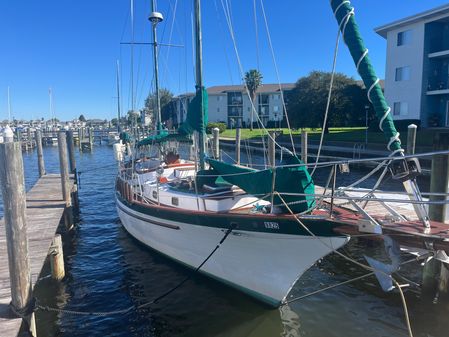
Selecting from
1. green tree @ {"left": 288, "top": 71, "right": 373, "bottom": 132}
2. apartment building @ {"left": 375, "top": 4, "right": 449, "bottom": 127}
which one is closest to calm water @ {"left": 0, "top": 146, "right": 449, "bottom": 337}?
apartment building @ {"left": 375, "top": 4, "right": 449, "bottom": 127}

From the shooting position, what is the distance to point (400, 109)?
35531 mm

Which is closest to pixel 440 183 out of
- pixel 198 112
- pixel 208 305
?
pixel 208 305

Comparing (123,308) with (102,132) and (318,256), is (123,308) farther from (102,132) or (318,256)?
(102,132)

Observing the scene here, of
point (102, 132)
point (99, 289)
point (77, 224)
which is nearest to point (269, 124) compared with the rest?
point (102, 132)

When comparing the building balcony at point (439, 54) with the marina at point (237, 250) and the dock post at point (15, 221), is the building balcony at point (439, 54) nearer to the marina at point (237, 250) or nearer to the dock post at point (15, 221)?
the marina at point (237, 250)

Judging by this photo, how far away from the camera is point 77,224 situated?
1495 cm

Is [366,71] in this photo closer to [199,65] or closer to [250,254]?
[250,254]

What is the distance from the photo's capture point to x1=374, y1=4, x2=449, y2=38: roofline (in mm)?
30438

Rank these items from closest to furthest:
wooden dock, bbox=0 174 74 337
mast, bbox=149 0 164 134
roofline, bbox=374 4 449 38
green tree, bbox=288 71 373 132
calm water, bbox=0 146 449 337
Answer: wooden dock, bbox=0 174 74 337, calm water, bbox=0 146 449 337, mast, bbox=149 0 164 134, roofline, bbox=374 4 449 38, green tree, bbox=288 71 373 132

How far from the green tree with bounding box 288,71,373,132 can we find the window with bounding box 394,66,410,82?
24.0 feet

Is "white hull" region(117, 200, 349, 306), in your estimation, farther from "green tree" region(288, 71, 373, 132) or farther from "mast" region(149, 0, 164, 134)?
"green tree" region(288, 71, 373, 132)

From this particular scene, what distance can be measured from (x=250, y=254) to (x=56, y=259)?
515cm

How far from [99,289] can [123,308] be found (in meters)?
1.23

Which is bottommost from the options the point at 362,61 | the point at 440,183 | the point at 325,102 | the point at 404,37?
the point at 440,183
